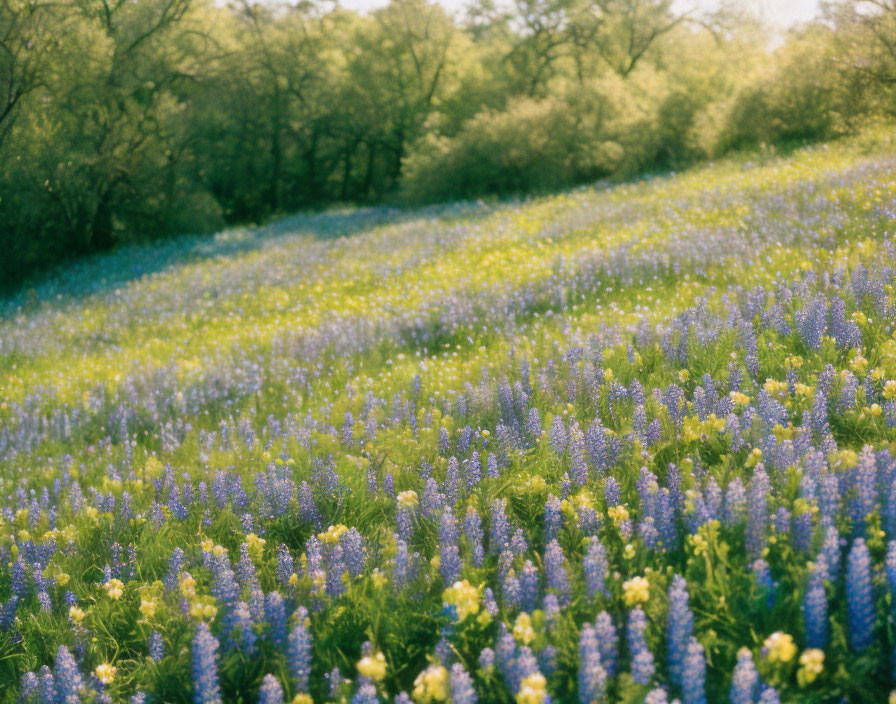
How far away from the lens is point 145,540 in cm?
327

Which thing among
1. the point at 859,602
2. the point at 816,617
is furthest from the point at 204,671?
the point at 859,602

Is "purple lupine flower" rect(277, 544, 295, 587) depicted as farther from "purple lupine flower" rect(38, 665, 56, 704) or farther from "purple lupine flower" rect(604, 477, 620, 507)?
"purple lupine flower" rect(604, 477, 620, 507)

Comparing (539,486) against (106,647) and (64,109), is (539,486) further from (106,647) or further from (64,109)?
(64,109)

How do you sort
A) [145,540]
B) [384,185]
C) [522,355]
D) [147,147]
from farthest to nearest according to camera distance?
[384,185]
[147,147]
[522,355]
[145,540]

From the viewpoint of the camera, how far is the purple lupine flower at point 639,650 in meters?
1.89

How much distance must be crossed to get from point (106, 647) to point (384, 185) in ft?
116

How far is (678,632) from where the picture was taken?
78.9 inches

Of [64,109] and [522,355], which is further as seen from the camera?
[64,109]

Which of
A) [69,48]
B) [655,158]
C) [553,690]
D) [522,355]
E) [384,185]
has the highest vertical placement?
[69,48]

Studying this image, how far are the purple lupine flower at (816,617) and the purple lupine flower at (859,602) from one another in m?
0.07

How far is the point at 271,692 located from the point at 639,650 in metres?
1.14

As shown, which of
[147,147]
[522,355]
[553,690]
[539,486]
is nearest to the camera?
[553,690]

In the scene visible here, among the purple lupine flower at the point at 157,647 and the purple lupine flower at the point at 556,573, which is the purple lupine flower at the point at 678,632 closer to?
the purple lupine flower at the point at 556,573

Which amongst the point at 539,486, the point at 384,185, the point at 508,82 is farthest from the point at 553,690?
the point at 384,185
